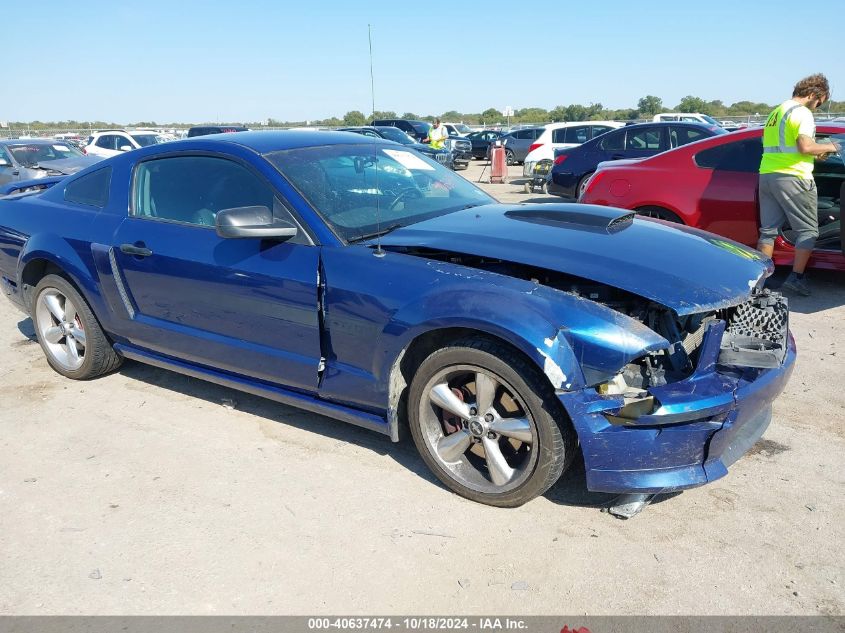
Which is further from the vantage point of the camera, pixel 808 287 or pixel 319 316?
pixel 808 287

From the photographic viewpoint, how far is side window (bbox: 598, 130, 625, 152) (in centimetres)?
1107

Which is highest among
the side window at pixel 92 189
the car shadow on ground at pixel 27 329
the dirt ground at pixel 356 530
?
the side window at pixel 92 189

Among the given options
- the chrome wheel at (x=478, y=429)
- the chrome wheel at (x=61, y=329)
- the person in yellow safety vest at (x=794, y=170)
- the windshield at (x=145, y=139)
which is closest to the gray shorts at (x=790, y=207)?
the person in yellow safety vest at (x=794, y=170)

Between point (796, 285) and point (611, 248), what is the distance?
3620 millimetres

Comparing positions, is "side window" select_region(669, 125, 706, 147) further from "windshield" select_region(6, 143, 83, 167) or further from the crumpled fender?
"windshield" select_region(6, 143, 83, 167)

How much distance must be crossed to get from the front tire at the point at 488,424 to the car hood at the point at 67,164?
11.4 m

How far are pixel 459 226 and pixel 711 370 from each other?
1383mm

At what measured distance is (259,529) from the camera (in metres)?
2.84

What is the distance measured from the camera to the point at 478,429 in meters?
2.87

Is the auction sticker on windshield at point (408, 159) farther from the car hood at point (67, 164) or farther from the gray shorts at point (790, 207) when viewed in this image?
the car hood at point (67, 164)

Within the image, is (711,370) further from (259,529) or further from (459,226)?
(259,529)

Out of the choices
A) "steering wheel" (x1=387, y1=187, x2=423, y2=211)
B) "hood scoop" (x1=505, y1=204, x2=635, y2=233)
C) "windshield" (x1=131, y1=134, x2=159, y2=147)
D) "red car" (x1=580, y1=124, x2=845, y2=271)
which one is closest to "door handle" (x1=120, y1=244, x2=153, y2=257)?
"steering wheel" (x1=387, y1=187, x2=423, y2=211)

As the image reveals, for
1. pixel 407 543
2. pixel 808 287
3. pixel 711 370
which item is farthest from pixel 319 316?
pixel 808 287

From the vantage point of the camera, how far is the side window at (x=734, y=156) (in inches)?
238
